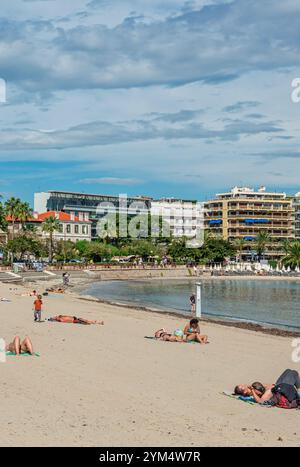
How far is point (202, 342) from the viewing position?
2316 cm

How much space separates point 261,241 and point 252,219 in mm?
10676

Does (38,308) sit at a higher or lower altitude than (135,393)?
higher

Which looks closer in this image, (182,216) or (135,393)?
(135,393)

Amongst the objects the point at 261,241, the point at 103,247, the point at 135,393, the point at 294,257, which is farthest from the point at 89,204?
the point at 135,393

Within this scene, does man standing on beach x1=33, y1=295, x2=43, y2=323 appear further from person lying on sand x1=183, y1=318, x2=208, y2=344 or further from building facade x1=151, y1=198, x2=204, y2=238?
building facade x1=151, y1=198, x2=204, y2=238

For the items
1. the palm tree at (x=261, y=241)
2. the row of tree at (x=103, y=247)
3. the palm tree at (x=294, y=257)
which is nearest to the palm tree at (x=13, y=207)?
the row of tree at (x=103, y=247)

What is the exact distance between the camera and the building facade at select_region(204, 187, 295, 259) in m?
154

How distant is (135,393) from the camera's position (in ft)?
45.5

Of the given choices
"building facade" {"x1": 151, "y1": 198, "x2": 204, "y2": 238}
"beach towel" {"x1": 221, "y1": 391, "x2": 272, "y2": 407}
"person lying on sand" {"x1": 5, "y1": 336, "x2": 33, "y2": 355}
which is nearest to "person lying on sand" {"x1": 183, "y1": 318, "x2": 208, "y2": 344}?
"person lying on sand" {"x1": 5, "y1": 336, "x2": 33, "y2": 355}

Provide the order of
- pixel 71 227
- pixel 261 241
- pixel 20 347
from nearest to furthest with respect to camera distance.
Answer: pixel 20 347
pixel 71 227
pixel 261 241

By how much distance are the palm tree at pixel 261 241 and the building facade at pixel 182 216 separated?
20.2 m

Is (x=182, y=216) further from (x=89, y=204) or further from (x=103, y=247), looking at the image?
(x=103, y=247)
